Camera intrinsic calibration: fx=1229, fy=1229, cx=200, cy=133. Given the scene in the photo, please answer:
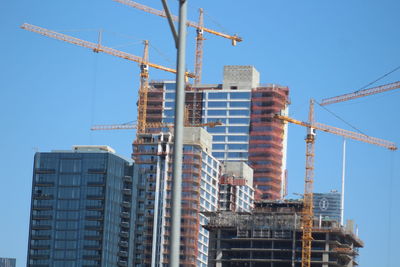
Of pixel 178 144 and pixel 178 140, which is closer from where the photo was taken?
pixel 178 140

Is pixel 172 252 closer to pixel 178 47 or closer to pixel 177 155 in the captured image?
pixel 177 155

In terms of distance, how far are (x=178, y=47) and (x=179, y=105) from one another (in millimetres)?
2150

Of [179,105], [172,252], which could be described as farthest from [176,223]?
[179,105]

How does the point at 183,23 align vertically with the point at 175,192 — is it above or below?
above

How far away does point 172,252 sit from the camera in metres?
40.1

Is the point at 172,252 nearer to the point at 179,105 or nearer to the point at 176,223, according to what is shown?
the point at 176,223

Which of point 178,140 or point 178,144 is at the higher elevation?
point 178,140

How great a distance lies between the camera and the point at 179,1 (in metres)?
40.4

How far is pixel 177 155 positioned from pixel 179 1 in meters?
5.18

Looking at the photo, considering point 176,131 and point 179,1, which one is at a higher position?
point 179,1

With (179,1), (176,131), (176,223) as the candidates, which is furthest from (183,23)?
(176,223)

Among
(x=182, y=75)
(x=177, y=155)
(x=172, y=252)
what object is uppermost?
(x=182, y=75)

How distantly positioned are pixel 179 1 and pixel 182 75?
244 centimetres

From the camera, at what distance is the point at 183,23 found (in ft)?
134
